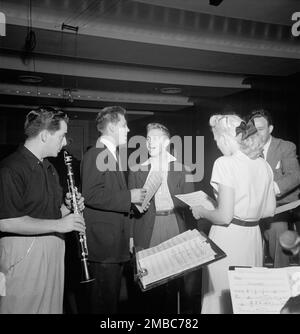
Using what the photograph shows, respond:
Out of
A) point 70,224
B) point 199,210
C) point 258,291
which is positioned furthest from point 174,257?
point 70,224

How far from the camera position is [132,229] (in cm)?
286

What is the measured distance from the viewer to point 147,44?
403 centimetres

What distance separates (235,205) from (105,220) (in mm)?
924

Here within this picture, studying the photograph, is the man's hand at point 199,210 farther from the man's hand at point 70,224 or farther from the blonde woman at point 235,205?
the man's hand at point 70,224

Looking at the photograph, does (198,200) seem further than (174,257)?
Yes

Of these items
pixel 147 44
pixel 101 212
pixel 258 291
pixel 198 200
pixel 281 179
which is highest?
pixel 147 44

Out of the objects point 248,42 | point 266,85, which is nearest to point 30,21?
point 248,42

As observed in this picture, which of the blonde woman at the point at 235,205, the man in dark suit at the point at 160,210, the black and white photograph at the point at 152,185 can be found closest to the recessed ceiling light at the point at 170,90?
the black and white photograph at the point at 152,185

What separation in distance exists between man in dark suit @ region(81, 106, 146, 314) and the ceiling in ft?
5.72

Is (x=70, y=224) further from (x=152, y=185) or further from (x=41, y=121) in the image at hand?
(x=152, y=185)

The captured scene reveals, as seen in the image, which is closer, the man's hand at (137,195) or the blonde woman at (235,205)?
the blonde woman at (235,205)

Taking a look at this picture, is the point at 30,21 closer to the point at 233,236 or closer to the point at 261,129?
the point at 261,129

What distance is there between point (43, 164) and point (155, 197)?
1.16 m

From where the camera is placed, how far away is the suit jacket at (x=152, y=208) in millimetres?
2750
